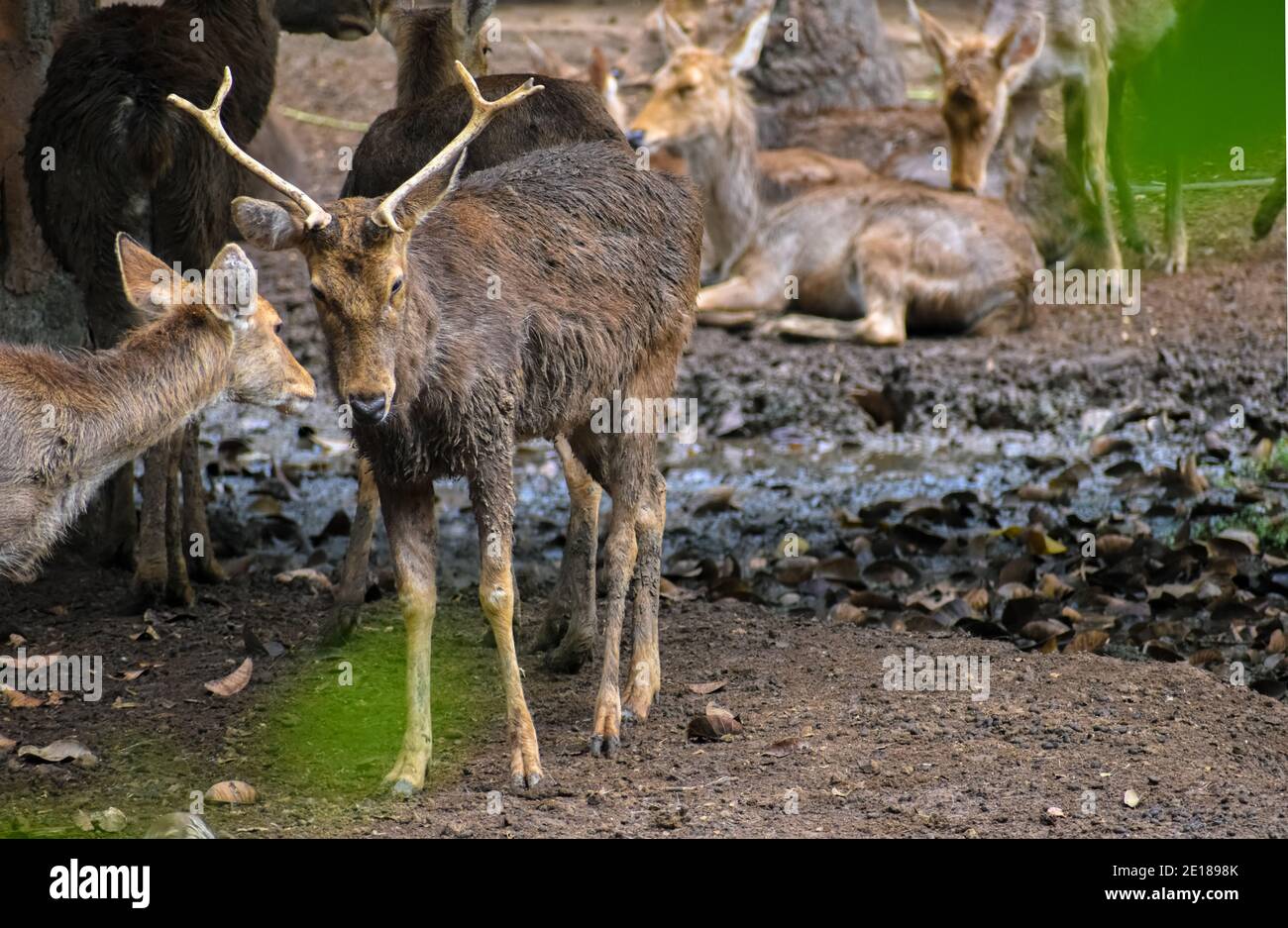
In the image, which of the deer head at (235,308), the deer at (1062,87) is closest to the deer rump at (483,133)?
the deer head at (235,308)

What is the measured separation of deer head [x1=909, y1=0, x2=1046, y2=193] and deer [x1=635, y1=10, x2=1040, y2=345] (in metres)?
0.40

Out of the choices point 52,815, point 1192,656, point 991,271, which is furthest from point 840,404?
point 52,815

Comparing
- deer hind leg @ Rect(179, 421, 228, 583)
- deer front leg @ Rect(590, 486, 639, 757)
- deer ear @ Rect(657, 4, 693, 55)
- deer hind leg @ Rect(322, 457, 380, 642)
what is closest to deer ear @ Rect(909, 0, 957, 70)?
deer ear @ Rect(657, 4, 693, 55)

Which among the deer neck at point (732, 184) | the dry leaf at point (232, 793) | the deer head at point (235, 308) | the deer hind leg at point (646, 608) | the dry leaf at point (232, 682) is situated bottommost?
the dry leaf at point (232, 793)

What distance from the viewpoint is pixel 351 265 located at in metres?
4.91

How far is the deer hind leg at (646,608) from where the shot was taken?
6125mm

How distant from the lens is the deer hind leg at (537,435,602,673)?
6.60m

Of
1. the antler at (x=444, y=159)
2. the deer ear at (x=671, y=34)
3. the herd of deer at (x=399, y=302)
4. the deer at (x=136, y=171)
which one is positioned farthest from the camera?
the deer ear at (x=671, y=34)

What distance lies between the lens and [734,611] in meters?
7.32

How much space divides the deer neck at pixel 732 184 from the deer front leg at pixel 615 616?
270 inches

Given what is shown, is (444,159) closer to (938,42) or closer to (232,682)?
(232,682)

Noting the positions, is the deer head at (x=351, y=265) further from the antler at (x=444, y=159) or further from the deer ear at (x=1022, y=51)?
the deer ear at (x=1022, y=51)

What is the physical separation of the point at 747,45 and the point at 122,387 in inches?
321

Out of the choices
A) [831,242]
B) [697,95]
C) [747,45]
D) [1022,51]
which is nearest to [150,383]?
[831,242]
